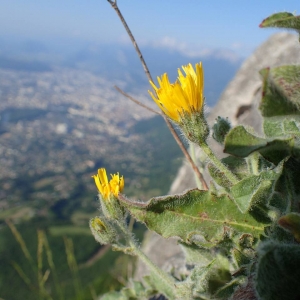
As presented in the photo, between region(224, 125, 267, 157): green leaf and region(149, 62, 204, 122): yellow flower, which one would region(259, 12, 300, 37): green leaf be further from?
region(149, 62, 204, 122): yellow flower

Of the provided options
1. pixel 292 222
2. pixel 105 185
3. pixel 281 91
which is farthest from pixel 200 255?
pixel 281 91

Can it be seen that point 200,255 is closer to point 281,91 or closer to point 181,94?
point 181,94

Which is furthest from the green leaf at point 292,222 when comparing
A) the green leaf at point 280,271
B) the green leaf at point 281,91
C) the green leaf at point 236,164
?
the green leaf at point 236,164

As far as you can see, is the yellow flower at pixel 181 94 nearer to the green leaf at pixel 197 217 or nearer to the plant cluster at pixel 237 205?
the plant cluster at pixel 237 205

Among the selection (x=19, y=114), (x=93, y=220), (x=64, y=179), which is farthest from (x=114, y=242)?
(x=19, y=114)

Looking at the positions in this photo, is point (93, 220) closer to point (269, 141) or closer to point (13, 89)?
point (269, 141)
